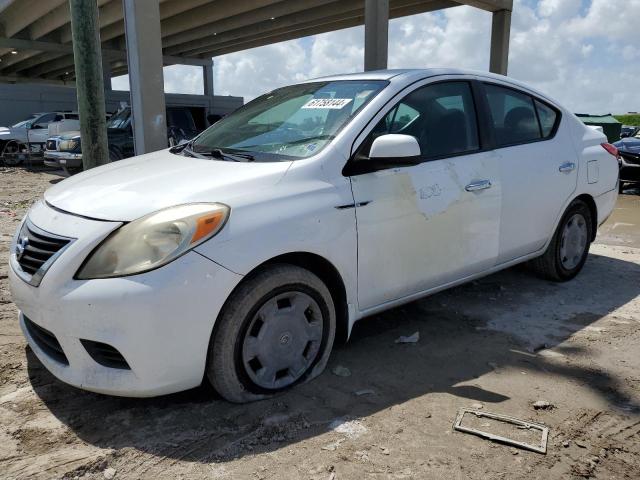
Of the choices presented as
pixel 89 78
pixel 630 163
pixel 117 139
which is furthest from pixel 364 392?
pixel 117 139

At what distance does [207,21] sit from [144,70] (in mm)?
12900

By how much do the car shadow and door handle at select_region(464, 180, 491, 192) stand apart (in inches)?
38.5

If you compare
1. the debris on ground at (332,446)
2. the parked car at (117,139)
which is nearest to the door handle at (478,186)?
the debris on ground at (332,446)

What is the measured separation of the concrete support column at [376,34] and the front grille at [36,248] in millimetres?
11414

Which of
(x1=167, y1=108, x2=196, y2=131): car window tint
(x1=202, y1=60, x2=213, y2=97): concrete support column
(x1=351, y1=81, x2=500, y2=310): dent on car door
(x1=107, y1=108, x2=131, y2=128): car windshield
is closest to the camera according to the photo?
(x1=351, y1=81, x2=500, y2=310): dent on car door

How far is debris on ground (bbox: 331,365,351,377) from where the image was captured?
3145mm

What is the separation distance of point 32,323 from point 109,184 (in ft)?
2.62

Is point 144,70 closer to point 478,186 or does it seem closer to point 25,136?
point 478,186

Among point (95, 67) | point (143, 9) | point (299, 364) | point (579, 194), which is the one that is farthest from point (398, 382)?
point (143, 9)

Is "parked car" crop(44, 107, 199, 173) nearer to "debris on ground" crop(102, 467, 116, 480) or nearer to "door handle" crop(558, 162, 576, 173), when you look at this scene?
"door handle" crop(558, 162, 576, 173)

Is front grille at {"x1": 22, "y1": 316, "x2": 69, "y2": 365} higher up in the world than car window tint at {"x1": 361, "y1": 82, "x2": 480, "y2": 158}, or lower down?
Result: lower down

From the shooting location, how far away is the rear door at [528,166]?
3898 millimetres

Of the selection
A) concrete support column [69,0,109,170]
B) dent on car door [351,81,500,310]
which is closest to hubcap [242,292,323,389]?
Result: dent on car door [351,81,500,310]

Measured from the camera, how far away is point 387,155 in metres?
2.95
